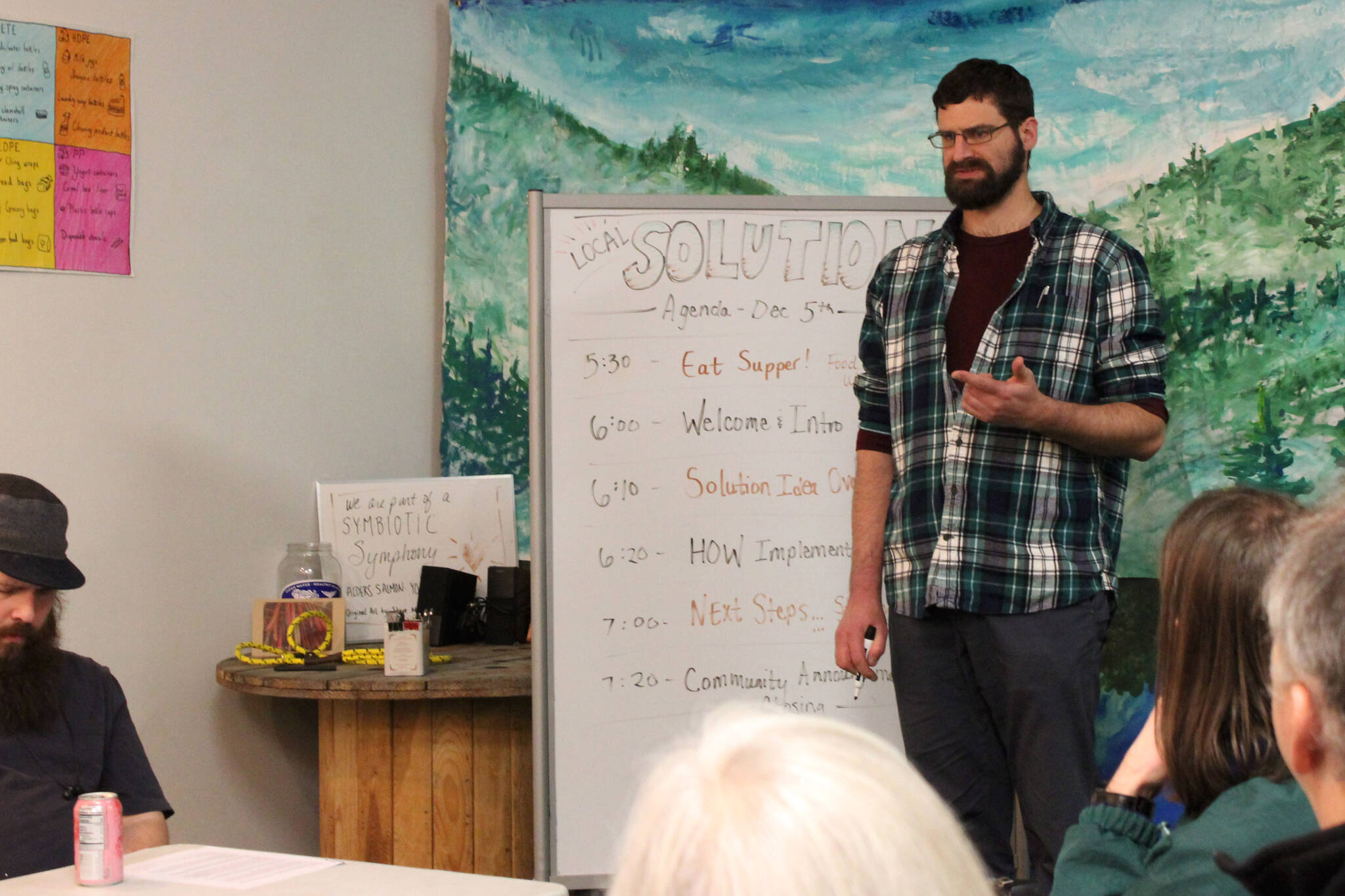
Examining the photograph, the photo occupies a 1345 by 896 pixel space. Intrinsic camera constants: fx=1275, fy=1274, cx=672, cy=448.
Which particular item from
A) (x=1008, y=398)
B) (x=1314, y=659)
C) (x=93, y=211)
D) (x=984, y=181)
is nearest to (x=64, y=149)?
(x=93, y=211)

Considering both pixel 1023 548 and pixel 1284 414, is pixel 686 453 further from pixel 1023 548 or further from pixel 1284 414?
pixel 1284 414

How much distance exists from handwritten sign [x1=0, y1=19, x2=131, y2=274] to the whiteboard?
3.03 feet

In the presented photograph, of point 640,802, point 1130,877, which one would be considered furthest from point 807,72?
point 640,802

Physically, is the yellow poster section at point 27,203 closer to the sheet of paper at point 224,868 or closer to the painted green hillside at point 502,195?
the painted green hillside at point 502,195

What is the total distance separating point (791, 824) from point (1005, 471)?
5.37 ft

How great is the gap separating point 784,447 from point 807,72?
123cm

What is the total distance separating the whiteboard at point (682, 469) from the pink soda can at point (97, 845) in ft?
4.29

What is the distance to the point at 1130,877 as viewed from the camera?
1.23 meters

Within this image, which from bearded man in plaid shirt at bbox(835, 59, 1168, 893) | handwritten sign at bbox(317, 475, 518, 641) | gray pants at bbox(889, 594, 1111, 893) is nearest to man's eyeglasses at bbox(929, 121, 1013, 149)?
bearded man in plaid shirt at bbox(835, 59, 1168, 893)

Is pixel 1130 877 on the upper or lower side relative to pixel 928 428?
lower

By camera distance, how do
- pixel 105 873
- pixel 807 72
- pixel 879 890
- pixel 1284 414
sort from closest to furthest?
pixel 879 890 < pixel 105 873 < pixel 1284 414 < pixel 807 72

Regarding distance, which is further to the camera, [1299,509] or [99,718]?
[99,718]

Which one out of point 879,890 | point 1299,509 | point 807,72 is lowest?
point 879,890

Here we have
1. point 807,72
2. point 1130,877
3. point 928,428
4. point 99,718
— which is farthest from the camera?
point 807,72
